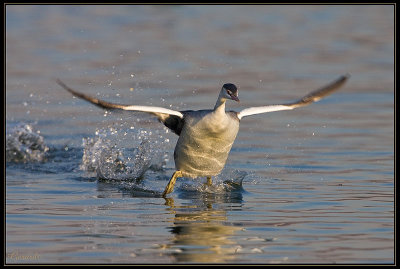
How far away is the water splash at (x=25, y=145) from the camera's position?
43.5 ft

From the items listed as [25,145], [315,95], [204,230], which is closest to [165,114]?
[315,95]

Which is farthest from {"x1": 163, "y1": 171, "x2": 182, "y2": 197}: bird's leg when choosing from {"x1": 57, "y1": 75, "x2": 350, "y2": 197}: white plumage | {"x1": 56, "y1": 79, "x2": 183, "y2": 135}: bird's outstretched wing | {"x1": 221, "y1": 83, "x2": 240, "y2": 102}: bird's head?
{"x1": 221, "y1": 83, "x2": 240, "y2": 102}: bird's head

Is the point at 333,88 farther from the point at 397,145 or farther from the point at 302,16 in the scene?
the point at 302,16

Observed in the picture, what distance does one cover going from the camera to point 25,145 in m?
13.6

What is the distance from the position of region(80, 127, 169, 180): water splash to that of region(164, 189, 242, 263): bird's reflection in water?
1.57 m

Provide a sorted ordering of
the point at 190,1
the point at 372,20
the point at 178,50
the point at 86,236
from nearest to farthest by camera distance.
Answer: the point at 86,236 < the point at 178,50 < the point at 372,20 < the point at 190,1

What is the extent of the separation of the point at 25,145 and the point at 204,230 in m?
5.16

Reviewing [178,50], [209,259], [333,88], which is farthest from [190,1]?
[209,259]

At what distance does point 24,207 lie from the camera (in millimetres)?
10320

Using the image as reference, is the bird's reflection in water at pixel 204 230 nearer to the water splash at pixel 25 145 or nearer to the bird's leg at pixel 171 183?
the bird's leg at pixel 171 183

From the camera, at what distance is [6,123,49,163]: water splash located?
13273 mm

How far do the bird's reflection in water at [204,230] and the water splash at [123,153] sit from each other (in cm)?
157

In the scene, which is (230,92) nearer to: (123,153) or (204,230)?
(204,230)

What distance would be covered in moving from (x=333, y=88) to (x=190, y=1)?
834 inches
